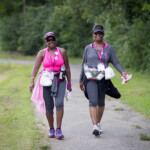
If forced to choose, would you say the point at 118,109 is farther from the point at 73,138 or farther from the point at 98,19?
the point at 98,19

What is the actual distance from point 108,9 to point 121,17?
1.27m

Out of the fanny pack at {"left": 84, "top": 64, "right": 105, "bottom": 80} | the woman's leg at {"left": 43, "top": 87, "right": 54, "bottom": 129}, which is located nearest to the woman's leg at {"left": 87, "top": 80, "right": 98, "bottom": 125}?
the fanny pack at {"left": 84, "top": 64, "right": 105, "bottom": 80}

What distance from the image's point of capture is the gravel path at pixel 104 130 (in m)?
6.30

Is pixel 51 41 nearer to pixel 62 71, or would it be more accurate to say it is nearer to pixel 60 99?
pixel 62 71

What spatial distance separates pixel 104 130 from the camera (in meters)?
7.44

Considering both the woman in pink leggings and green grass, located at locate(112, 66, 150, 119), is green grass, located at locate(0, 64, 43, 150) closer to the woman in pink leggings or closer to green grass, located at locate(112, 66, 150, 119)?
the woman in pink leggings

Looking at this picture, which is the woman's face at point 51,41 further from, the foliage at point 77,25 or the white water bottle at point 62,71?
the foliage at point 77,25

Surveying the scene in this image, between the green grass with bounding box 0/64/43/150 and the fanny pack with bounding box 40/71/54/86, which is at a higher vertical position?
the fanny pack with bounding box 40/71/54/86

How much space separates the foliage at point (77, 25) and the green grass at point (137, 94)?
2.62 m

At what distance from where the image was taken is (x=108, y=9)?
2084cm

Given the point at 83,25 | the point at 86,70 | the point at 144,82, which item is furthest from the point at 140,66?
the point at 83,25

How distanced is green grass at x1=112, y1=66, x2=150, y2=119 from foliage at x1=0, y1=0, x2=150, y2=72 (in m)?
2.62

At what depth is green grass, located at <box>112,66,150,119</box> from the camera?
9852 millimetres

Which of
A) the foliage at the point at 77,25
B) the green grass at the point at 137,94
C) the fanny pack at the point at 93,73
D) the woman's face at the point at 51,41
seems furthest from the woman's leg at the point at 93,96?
the foliage at the point at 77,25
